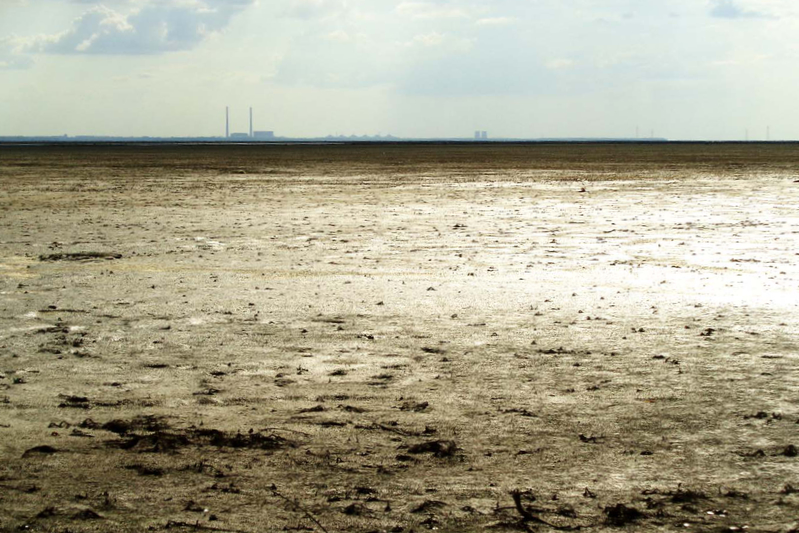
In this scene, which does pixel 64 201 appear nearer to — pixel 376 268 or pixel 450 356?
pixel 376 268

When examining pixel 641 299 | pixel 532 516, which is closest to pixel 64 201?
pixel 641 299

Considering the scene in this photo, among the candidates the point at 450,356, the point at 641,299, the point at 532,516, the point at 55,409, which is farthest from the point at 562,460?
the point at 641,299

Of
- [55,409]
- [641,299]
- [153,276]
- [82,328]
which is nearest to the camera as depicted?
[55,409]

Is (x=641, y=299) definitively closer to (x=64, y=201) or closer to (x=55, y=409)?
(x=55, y=409)

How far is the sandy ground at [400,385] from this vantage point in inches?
192

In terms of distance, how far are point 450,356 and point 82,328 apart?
153 inches

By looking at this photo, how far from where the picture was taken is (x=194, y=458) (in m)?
5.52

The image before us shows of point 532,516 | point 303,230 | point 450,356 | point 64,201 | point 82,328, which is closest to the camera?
point 532,516

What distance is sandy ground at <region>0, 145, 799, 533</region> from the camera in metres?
4.87

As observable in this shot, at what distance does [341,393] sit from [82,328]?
3.67m

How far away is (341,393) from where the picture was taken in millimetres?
6871

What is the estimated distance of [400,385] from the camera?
708 centimetres

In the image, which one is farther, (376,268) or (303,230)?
(303,230)

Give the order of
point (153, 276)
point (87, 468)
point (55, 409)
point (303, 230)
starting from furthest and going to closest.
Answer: point (303, 230) → point (153, 276) → point (55, 409) → point (87, 468)
